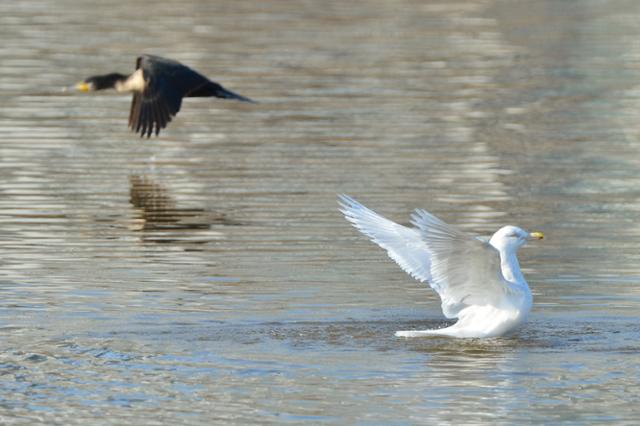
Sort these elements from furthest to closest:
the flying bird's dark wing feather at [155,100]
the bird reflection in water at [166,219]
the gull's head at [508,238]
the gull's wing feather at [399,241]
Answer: the flying bird's dark wing feather at [155,100] → the bird reflection in water at [166,219] → the gull's wing feather at [399,241] → the gull's head at [508,238]

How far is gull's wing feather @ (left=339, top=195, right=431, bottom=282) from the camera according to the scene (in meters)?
11.4

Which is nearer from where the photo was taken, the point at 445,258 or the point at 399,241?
the point at 445,258

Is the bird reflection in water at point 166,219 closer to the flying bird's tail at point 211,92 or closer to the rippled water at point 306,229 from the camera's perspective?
the rippled water at point 306,229

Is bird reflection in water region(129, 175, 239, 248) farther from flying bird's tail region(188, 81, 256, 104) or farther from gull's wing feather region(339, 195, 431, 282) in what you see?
gull's wing feather region(339, 195, 431, 282)

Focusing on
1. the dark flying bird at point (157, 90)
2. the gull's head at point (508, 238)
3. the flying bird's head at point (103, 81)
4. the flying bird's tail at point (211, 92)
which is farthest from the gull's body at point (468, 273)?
the flying bird's head at point (103, 81)

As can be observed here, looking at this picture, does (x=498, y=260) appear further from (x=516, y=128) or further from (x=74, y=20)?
(x=74, y=20)

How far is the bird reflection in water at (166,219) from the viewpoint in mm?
15602

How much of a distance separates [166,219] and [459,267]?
594 centimetres

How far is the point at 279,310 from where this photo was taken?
12219 mm

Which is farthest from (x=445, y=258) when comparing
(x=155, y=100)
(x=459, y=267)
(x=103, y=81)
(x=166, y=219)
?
(x=103, y=81)

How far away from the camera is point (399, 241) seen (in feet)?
37.9

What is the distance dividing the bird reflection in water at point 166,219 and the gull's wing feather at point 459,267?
4.33 m

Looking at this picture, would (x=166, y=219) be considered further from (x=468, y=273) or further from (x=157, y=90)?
(x=468, y=273)

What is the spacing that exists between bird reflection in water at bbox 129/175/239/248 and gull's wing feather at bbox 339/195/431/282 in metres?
3.86
